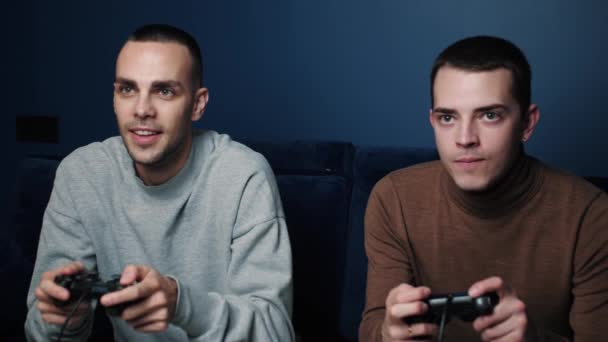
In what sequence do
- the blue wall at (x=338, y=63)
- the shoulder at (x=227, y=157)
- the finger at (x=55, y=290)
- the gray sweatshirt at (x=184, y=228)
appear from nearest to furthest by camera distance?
the finger at (x=55, y=290), the gray sweatshirt at (x=184, y=228), the shoulder at (x=227, y=157), the blue wall at (x=338, y=63)

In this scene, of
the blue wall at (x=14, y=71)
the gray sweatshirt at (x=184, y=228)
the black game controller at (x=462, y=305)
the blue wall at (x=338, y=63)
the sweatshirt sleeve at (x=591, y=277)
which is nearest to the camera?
the black game controller at (x=462, y=305)

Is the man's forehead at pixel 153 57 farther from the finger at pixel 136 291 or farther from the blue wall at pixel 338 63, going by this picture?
the blue wall at pixel 338 63

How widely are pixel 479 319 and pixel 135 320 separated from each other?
0.55m

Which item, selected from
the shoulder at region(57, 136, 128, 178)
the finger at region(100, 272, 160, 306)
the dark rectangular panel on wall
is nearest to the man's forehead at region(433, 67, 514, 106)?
the finger at region(100, 272, 160, 306)

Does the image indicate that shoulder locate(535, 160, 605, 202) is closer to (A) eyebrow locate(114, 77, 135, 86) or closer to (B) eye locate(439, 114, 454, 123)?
(B) eye locate(439, 114, 454, 123)

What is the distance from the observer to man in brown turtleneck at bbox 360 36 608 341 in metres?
1.26

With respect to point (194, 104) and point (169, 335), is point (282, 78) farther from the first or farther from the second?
point (169, 335)

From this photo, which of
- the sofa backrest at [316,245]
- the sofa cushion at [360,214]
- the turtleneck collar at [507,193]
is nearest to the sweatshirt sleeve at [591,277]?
the turtleneck collar at [507,193]

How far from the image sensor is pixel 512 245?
132 cm

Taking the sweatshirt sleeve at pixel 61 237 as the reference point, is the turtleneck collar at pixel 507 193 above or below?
above

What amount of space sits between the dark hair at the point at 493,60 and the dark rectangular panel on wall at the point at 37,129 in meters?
1.77

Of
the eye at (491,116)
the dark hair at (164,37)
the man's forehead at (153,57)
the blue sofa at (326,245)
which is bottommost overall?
the blue sofa at (326,245)

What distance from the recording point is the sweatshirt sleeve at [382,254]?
133 centimetres

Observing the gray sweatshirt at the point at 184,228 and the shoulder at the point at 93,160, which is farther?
the shoulder at the point at 93,160
